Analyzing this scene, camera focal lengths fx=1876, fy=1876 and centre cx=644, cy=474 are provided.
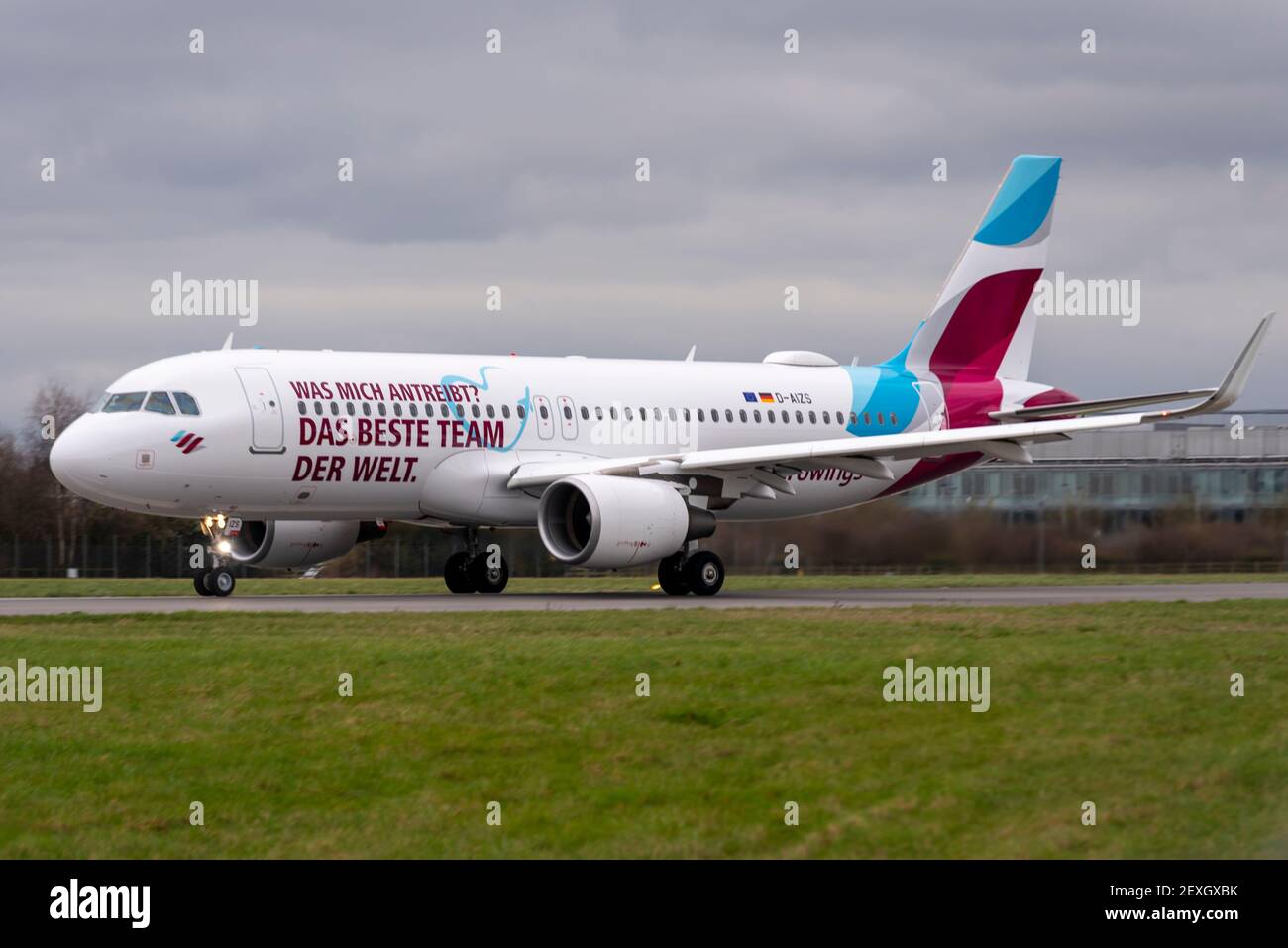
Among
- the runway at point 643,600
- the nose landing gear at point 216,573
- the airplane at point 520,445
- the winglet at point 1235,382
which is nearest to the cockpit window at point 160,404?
the airplane at point 520,445

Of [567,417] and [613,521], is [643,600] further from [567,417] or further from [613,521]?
[567,417]

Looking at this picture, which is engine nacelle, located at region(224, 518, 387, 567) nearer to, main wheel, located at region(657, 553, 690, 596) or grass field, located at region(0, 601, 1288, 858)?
main wheel, located at region(657, 553, 690, 596)

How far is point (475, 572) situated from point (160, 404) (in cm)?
742

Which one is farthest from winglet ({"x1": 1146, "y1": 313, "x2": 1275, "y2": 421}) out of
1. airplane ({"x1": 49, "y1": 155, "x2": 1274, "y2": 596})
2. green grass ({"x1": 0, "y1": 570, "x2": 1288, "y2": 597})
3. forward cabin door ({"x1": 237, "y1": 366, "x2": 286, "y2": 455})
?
forward cabin door ({"x1": 237, "y1": 366, "x2": 286, "y2": 455})

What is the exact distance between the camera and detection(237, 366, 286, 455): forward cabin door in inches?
1153

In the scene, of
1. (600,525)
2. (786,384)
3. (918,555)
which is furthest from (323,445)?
(918,555)

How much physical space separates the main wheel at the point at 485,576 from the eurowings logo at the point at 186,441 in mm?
6880

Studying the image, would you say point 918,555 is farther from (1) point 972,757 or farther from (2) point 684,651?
(1) point 972,757

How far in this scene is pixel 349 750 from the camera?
51.2ft

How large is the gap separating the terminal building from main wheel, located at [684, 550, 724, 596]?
9429 millimetres

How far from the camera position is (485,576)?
34.3 meters

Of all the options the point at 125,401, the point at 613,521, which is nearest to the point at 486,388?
the point at 613,521
